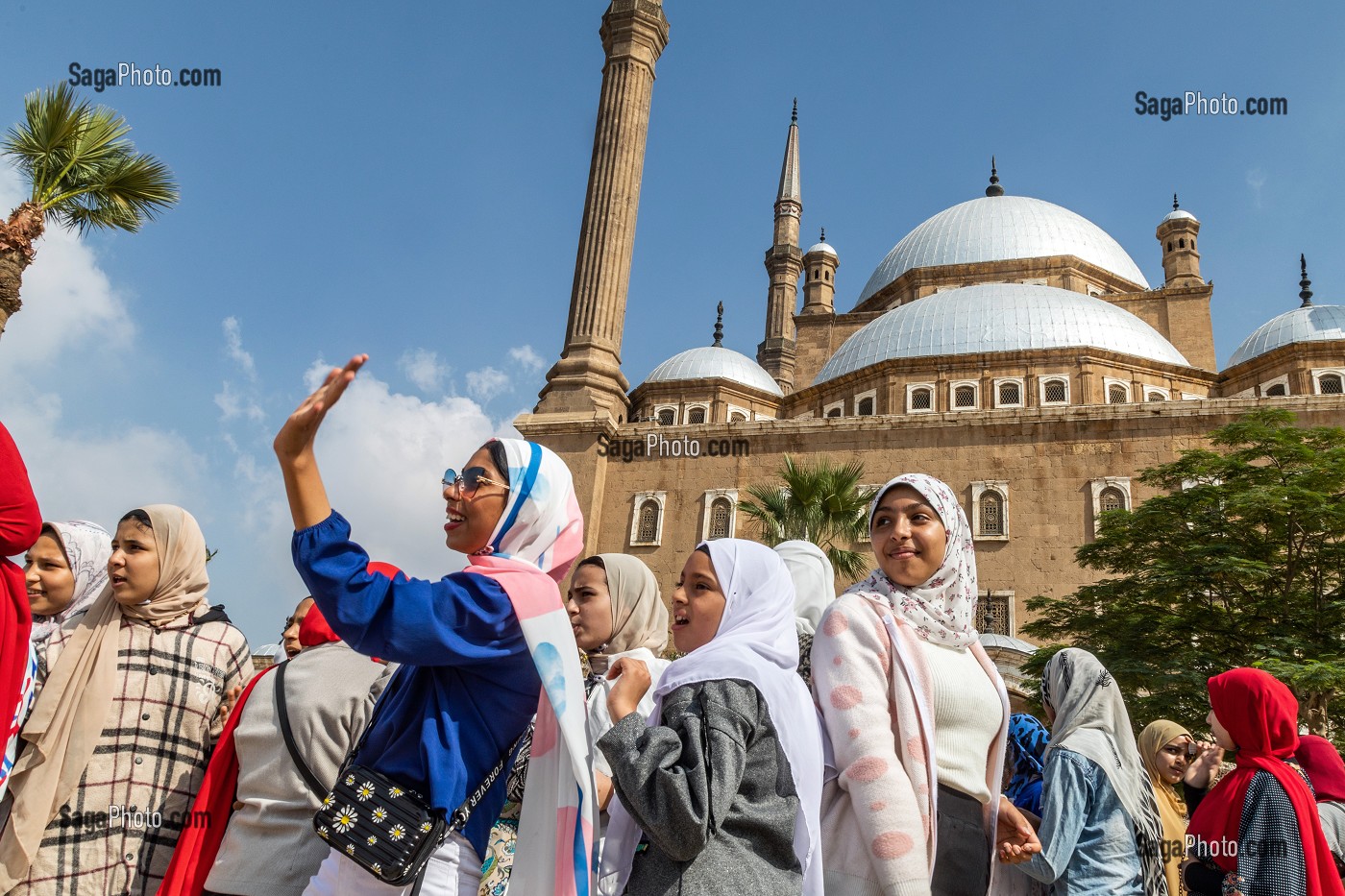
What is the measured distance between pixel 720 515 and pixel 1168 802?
13.8 m

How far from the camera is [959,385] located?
21781mm

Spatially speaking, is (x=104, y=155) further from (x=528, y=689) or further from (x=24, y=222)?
(x=528, y=689)

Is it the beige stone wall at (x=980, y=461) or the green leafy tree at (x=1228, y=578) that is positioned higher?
the beige stone wall at (x=980, y=461)

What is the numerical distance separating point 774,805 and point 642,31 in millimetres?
19408

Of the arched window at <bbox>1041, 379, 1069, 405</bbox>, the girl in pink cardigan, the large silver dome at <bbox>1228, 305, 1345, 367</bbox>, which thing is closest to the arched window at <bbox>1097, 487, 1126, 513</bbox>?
the arched window at <bbox>1041, 379, 1069, 405</bbox>

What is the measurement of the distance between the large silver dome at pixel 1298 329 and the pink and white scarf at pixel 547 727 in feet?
85.1

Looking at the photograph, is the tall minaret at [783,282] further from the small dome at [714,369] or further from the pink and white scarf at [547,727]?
the pink and white scarf at [547,727]

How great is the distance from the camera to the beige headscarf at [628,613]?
9.67 ft

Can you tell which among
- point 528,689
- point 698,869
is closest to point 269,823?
point 528,689

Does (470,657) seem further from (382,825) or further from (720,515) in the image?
(720,515)

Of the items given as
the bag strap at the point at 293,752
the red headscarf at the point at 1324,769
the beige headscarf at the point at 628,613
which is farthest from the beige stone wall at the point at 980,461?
the bag strap at the point at 293,752

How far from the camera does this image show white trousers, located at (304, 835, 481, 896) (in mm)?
1976

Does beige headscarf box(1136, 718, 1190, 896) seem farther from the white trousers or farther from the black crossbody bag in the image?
the black crossbody bag

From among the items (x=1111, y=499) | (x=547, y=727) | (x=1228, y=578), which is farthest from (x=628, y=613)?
(x=1111, y=499)
